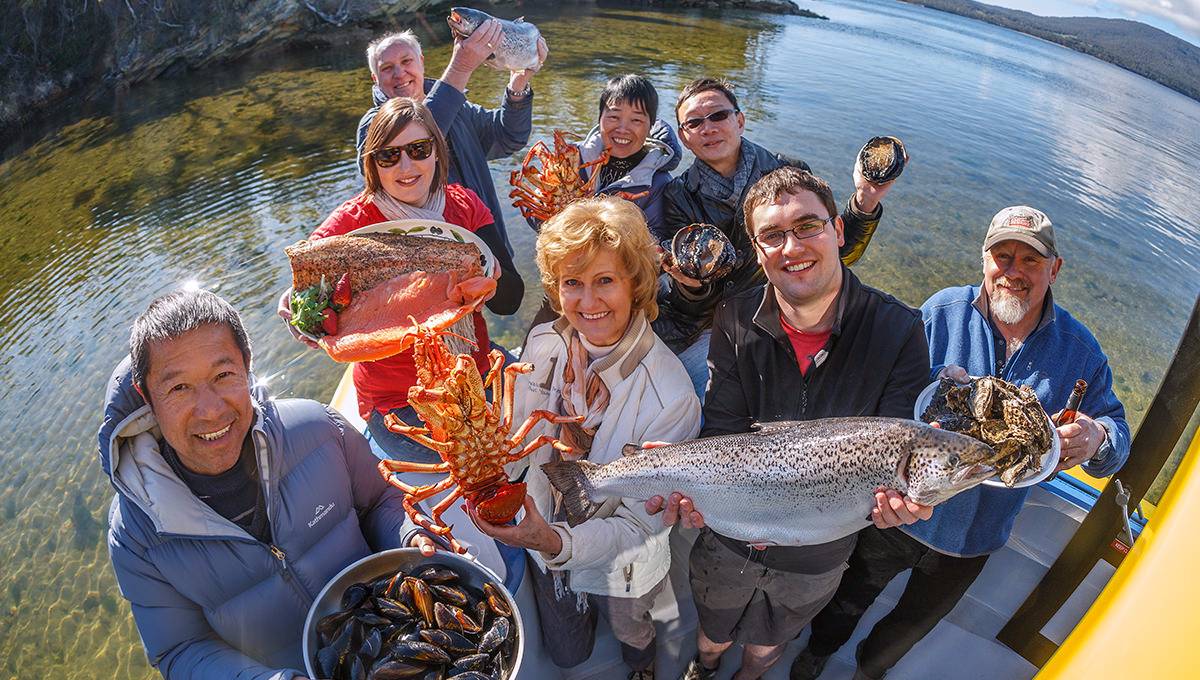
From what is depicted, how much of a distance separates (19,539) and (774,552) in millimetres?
7876

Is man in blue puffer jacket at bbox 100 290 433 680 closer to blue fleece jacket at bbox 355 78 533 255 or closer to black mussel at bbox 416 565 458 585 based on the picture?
black mussel at bbox 416 565 458 585

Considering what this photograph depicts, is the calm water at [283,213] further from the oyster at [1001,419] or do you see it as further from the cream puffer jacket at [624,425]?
the oyster at [1001,419]

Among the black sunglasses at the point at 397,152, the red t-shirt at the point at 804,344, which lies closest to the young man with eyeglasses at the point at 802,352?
the red t-shirt at the point at 804,344

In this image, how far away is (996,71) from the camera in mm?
43062

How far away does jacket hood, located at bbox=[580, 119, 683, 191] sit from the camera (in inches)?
186

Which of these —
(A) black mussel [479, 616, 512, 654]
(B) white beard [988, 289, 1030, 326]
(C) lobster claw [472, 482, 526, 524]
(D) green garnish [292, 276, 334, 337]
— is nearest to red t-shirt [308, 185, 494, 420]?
(D) green garnish [292, 276, 334, 337]

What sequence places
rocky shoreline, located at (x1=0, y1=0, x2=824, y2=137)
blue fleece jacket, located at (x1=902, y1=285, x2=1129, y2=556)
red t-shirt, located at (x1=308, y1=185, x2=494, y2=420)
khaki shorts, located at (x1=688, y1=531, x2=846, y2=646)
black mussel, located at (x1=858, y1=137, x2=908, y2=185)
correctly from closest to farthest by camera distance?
blue fleece jacket, located at (x1=902, y1=285, x2=1129, y2=556) → khaki shorts, located at (x1=688, y1=531, x2=846, y2=646) → black mussel, located at (x1=858, y1=137, x2=908, y2=185) → red t-shirt, located at (x1=308, y1=185, x2=494, y2=420) → rocky shoreline, located at (x1=0, y1=0, x2=824, y2=137)

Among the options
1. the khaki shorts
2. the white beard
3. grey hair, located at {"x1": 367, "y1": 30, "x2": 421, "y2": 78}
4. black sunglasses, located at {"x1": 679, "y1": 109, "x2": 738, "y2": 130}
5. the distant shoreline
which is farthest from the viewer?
the distant shoreline

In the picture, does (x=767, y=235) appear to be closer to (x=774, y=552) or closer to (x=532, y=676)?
(x=774, y=552)

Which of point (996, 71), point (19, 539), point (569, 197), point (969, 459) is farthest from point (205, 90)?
point (996, 71)

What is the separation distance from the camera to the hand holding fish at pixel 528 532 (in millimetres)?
2510

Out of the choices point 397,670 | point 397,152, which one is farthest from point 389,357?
point 397,670

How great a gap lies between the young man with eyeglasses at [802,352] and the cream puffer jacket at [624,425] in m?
0.22

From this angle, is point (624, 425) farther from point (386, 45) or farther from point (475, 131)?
point (386, 45)
